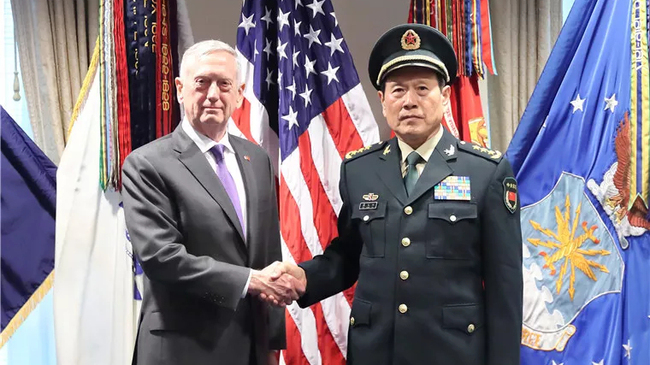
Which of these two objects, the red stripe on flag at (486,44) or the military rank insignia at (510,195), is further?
the red stripe on flag at (486,44)

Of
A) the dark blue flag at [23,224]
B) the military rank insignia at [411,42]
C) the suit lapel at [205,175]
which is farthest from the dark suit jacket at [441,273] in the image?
the dark blue flag at [23,224]

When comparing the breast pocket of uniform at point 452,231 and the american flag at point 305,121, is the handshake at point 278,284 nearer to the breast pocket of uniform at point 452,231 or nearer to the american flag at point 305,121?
the breast pocket of uniform at point 452,231

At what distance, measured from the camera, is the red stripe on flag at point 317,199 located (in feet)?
9.23

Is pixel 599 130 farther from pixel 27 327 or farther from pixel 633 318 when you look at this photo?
pixel 27 327

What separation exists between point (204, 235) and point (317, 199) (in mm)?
985

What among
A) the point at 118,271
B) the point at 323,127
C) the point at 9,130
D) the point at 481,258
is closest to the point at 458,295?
the point at 481,258

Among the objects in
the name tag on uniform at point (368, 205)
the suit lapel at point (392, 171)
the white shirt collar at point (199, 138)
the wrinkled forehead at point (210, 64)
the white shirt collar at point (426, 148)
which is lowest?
the name tag on uniform at point (368, 205)

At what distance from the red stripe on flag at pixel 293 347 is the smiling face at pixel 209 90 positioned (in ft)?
3.67

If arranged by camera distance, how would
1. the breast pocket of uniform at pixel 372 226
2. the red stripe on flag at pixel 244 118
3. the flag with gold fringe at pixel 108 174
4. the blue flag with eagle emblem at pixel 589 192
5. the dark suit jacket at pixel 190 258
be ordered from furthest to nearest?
the red stripe on flag at pixel 244 118 < the flag with gold fringe at pixel 108 174 < the blue flag with eagle emblem at pixel 589 192 < the breast pocket of uniform at pixel 372 226 < the dark suit jacket at pixel 190 258

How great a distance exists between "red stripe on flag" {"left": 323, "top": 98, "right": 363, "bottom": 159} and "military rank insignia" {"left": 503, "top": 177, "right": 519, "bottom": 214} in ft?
3.42

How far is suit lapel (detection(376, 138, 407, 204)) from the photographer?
196 cm

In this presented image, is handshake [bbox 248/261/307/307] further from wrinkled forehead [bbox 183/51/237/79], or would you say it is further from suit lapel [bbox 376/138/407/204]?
wrinkled forehead [bbox 183/51/237/79]

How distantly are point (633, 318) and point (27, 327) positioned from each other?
8.90 ft

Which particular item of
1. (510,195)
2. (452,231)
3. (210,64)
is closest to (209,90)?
(210,64)
